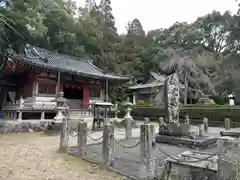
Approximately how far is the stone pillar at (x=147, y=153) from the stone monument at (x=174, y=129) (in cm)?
398

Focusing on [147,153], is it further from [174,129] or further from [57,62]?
[57,62]

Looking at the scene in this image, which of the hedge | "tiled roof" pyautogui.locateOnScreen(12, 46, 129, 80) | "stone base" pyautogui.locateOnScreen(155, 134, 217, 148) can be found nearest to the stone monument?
"stone base" pyautogui.locateOnScreen(155, 134, 217, 148)

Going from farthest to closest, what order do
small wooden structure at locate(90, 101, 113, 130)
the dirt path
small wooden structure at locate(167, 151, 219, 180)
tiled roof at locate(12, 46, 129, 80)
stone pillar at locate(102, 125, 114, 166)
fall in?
tiled roof at locate(12, 46, 129, 80), small wooden structure at locate(90, 101, 113, 130), stone pillar at locate(102, 125, 114, 166), the dirt path, small wooden structure at locate(167, 151, 219, 180)

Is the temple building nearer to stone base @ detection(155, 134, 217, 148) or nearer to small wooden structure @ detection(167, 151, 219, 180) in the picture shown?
stone base @ detection(155, 134, 217, 148)

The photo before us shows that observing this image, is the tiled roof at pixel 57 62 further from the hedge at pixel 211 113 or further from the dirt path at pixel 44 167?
the dirt path at pixel 44 167

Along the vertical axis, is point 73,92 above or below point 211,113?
above

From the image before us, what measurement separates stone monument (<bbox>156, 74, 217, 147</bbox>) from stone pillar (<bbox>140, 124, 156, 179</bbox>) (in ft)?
13.1

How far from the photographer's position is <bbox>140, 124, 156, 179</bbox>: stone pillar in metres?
5.17

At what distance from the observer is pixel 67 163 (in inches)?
262

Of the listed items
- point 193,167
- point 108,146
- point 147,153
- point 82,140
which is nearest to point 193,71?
point 82,140

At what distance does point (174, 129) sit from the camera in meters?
9.49

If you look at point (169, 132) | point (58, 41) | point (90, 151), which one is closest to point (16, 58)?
point (90, 151)

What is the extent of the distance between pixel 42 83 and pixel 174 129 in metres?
13.8

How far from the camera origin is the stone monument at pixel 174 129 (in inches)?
352
